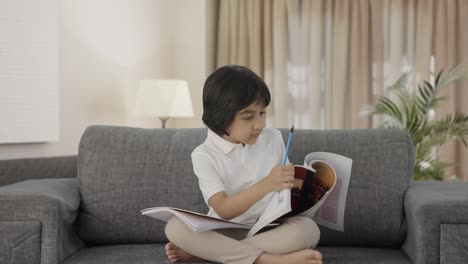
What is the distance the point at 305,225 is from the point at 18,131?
81.9 inches

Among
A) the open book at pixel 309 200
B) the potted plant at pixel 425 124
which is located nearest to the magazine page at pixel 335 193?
the open book at pixel 309 200

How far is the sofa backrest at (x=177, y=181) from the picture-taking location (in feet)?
8.07

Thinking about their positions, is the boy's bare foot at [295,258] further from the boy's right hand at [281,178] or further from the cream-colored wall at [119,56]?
the cream-colored wall at [119,56]

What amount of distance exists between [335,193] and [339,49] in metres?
3.32

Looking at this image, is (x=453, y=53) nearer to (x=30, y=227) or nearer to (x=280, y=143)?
(x=280, y=143)

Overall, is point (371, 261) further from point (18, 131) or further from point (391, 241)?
point (18, 131)

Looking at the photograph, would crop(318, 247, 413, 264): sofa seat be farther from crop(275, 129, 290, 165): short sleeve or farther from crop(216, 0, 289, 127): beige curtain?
crop(216, 0, 289, 127): beige curtain

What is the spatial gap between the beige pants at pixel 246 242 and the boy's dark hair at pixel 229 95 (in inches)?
13.6

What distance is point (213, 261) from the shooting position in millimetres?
2203

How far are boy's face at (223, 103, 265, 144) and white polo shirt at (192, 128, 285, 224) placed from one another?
0.08 metres

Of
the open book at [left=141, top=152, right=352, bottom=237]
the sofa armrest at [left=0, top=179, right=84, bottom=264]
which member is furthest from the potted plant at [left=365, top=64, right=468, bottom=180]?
the sofa armrest at [left=0, top=179, right=84, bottom=264]

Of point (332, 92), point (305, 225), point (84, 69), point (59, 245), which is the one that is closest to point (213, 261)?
point (305, 225)

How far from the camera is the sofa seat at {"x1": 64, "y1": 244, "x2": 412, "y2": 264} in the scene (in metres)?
2.24

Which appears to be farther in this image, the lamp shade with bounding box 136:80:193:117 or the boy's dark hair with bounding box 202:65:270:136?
the lamp shade with bounding box 136:80:193:117
